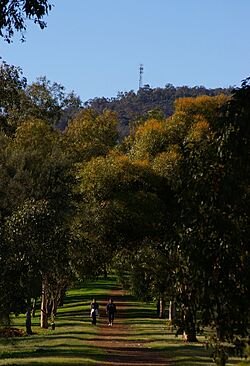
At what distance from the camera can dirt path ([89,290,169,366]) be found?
26.4 metres

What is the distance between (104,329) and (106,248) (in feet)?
31.0

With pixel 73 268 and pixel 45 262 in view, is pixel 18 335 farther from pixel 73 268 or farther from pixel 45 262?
pixel 45 262

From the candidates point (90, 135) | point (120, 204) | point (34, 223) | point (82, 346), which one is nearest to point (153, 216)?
point (120, 204)

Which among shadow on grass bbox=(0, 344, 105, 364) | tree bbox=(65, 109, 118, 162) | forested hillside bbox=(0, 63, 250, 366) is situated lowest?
shadow on grass bbox=(0, 344, 105, 364)

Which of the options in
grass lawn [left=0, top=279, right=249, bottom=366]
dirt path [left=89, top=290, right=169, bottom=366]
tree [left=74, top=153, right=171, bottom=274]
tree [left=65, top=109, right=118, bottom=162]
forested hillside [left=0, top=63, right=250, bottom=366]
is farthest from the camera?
tree [left=65, top=109, right=118, bottom=162]

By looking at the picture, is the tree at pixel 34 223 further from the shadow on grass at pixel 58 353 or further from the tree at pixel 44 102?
the tree at pixel 44 102

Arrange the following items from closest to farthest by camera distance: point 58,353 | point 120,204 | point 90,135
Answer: point 58,353
point 120,204
point 90,135

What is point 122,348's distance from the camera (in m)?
31.8

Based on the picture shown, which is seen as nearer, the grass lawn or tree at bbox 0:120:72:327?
the grass lawn

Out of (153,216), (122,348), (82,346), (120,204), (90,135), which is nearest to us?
(82,346)

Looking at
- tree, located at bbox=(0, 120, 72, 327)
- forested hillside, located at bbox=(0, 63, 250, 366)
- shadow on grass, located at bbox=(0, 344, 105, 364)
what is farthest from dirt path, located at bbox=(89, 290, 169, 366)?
tree, located at bbox=(0, 120, 72, 327)

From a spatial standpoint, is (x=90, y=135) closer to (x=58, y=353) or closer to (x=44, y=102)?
(x=44, y=102)

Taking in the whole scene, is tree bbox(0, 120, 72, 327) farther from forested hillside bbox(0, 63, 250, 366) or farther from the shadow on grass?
the shadow on grass

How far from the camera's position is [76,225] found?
35.5 meters
